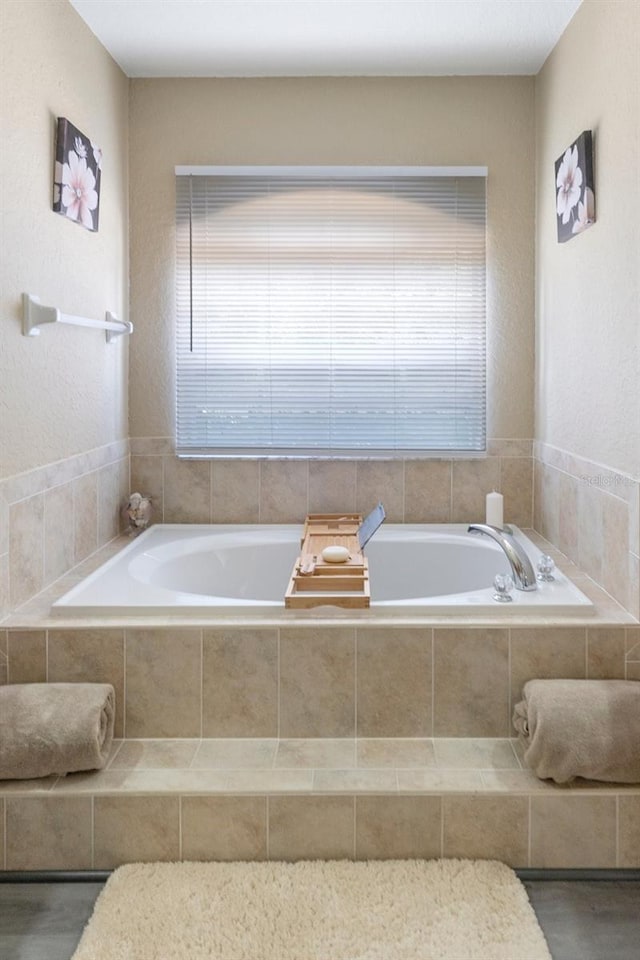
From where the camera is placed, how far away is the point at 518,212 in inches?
133

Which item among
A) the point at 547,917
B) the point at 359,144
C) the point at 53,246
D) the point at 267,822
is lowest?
the point at 547,917

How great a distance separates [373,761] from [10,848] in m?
0.91

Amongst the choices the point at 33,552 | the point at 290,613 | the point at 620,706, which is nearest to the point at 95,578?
the point at 33,552

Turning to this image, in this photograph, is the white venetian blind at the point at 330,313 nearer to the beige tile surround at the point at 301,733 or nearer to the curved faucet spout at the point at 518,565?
the beige tile surround at the point at 301,733

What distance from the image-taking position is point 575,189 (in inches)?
107

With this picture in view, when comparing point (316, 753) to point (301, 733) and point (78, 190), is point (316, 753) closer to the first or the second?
point (301, 733)

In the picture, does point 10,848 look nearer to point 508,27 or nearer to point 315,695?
point 315,695

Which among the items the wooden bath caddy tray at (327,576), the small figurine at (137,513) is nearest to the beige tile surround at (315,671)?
the wooden bath caddy tray at (327,576)

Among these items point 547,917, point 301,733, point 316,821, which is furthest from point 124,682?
point 547,917

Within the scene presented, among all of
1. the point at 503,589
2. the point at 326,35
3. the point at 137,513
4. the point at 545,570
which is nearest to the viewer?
the point at 503,589

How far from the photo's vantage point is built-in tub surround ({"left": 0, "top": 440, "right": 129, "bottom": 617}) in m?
2.30

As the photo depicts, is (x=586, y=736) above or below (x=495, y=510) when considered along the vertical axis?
below

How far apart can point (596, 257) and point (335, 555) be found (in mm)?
1289

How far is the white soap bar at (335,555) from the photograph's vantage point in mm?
2615
